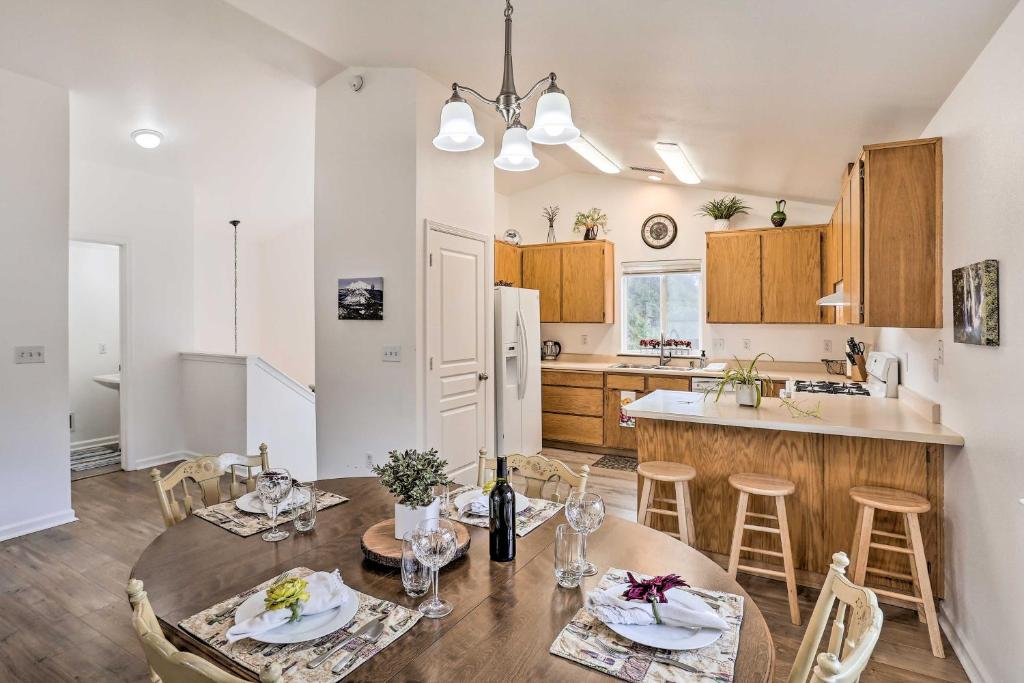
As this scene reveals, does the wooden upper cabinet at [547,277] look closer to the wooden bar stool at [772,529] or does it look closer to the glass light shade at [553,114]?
the wooden bar stool at [772,529]

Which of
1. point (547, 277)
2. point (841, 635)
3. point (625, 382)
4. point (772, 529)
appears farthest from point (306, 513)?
point (547, 277)

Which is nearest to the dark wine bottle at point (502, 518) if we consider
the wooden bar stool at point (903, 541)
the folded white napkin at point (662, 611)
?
the folded white napkin at point (662, 611)

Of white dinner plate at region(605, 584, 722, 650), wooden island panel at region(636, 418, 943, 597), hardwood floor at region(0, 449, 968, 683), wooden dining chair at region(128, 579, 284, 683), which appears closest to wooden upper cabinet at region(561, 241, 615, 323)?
hardwood floor at region(0, 449, 968, 683)

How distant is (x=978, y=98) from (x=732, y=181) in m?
2.88

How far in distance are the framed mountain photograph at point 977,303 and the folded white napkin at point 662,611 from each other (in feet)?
5.05

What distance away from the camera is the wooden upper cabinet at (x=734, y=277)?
16.8 ft

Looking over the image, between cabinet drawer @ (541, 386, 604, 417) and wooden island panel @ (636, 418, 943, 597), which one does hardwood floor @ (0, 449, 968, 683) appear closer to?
wooden island panel @ (636, 418, 943, 597)

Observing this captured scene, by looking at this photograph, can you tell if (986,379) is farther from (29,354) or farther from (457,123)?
(29,354)

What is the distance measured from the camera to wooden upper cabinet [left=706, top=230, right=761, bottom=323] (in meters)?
5.11

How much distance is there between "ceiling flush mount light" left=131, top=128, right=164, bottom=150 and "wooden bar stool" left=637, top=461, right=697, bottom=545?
4.31 m

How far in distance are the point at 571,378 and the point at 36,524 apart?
4.38m

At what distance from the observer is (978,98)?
2.05 metres

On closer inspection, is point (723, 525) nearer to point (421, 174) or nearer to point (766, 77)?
point (766, 77)

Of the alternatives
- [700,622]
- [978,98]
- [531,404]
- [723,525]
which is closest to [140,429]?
[531,404]
